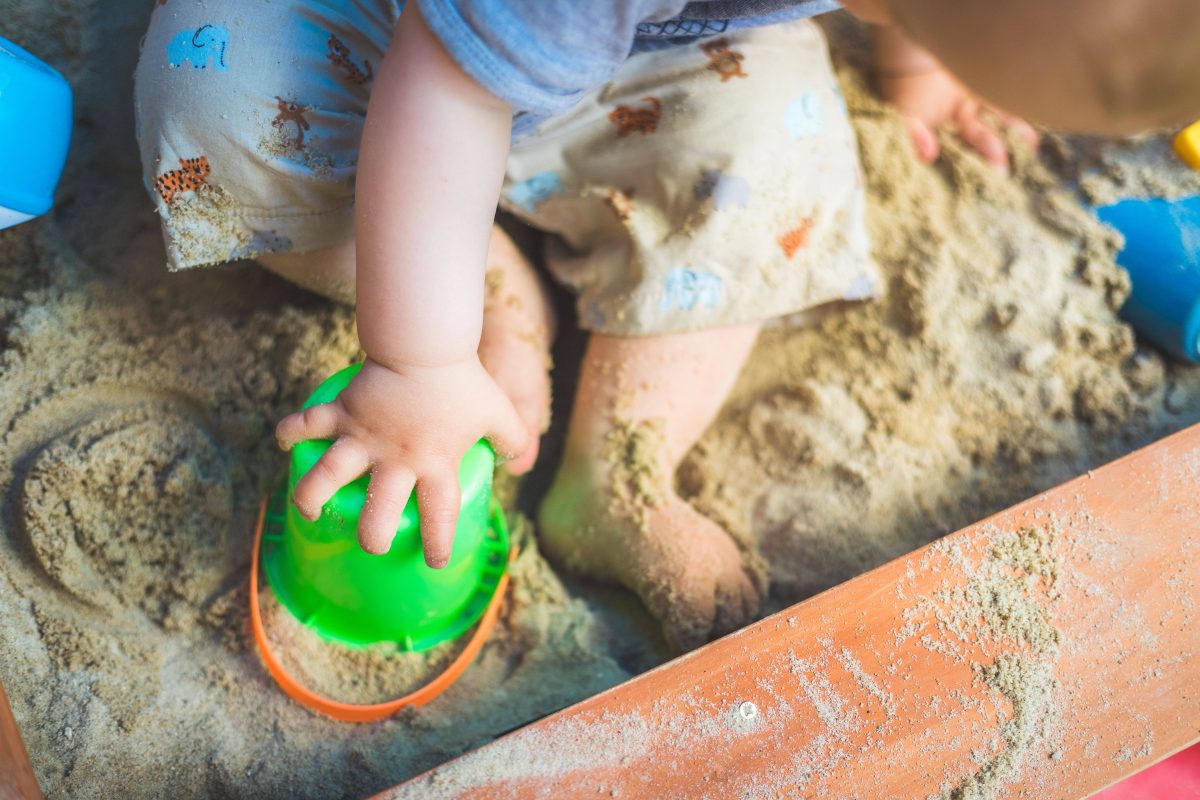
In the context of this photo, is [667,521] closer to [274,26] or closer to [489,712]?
[489,712]

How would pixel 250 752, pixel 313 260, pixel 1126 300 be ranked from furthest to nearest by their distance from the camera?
pixel 1126 300 < pixel 313 260 < pixel 250 752

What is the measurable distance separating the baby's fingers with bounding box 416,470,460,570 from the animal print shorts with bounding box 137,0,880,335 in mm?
299

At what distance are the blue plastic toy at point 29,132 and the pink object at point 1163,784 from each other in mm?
1132

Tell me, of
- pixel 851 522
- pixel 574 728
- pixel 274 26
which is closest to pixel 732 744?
pixel 574 728

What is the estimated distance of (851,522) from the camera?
3.36 feet

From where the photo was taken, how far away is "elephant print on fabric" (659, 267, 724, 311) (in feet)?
3.17

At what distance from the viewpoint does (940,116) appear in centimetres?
128

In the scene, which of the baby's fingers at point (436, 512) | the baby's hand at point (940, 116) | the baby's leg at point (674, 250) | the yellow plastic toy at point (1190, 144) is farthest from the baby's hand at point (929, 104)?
the baby's fingers at point (436, 512)

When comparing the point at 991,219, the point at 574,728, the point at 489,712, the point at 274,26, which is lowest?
the point at 489,712

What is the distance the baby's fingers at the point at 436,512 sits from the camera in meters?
0.75

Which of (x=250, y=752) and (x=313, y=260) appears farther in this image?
(x=313, y=260)

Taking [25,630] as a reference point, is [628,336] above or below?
above

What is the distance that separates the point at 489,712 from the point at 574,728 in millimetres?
189

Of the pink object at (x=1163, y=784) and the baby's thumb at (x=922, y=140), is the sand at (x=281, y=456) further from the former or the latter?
the pink object at (x=1163, y=784)
